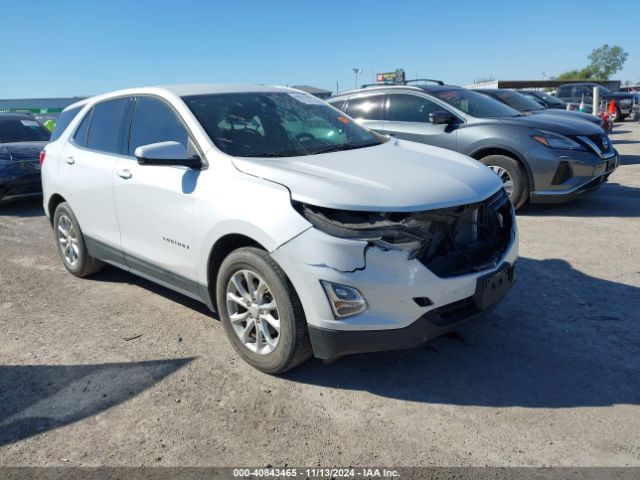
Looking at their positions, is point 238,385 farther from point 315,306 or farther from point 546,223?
point 546,223

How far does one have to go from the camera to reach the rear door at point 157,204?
3.71 metres

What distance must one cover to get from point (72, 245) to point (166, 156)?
238cm

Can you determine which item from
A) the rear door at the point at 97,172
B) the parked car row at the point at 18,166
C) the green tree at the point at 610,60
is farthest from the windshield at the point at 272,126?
the green tree at the point at 610,60

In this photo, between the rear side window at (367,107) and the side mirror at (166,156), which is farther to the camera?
the rear side window at (367,107)

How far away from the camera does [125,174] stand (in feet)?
13.9

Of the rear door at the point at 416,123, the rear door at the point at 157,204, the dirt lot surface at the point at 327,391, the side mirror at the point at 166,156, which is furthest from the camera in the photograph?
the rear door at the point at 416,123

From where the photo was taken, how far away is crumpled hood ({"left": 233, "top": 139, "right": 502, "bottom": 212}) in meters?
2.98

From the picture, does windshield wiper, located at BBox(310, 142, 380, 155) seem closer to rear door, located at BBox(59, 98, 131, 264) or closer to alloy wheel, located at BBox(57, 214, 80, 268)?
rear door, located at BBox(59, 98, 131, 264)

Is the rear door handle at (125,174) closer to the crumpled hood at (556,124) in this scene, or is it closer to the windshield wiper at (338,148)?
the windshield wiper at (338,148)

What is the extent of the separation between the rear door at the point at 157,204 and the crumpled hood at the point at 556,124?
4945 mm

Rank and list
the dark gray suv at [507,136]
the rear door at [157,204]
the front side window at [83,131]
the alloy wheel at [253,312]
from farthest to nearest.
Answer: the dark gray suv at [507,136], the front side window at [83,131], the rear door at [157,204], the alloy wheel at [253,312]

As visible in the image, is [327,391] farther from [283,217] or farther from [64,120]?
[64,120]

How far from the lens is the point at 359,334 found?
2.95 metres

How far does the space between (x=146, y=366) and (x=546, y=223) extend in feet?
17.1
